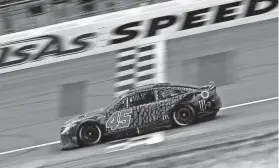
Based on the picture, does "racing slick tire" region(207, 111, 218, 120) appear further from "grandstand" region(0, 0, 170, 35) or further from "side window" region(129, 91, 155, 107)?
"grandstand" region(0, 0, 170, 35)

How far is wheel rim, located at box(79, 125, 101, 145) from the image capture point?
8.36m

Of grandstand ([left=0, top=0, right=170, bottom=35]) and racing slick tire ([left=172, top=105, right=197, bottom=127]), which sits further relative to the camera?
grandstand ([left=0, top=0, right=170, bottom=35])

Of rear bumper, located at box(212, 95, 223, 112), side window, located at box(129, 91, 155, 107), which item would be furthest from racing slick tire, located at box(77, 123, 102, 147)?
rear bumper, located at box(212, 95, 223, 112)

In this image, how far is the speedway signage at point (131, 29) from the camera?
904 centimetres

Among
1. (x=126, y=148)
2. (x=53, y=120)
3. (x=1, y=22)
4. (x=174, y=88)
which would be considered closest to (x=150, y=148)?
(x=126, y=148)

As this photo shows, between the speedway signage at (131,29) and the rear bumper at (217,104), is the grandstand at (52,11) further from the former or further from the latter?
the rear bumper at (217,104)

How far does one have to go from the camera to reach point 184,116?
27.0ft

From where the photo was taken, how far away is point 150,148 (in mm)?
8023

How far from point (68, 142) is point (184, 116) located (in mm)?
1891

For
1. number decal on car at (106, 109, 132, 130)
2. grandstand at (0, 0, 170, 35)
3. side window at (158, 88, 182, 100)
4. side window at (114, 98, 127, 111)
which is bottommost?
number decal on car at (106, 109, 132, 130)

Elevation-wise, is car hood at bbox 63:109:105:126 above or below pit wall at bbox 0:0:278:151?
below

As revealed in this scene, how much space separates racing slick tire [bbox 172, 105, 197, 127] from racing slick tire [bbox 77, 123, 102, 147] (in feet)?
3.98

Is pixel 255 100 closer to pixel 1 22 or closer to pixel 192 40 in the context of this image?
pixel 192 40

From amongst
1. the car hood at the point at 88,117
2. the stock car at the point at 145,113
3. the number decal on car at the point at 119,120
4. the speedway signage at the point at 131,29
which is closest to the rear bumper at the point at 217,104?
the stock car at the point at 145,113
